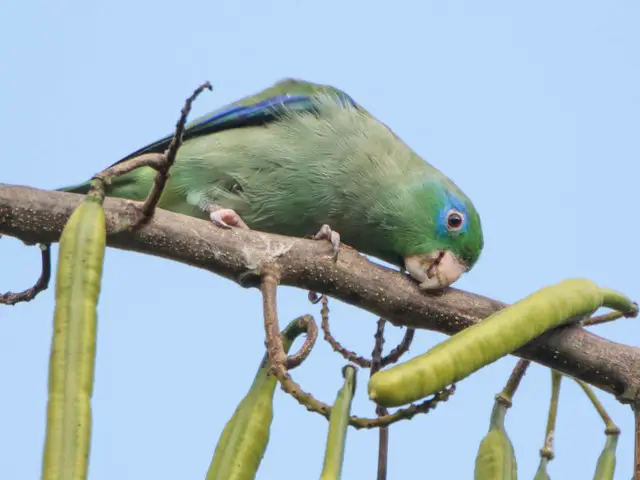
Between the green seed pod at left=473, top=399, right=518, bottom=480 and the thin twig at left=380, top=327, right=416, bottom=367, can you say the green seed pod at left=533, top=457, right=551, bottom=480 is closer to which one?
the green seed pod at left=473, top=399, right=518, bottom=480

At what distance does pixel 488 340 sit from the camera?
3.03 m

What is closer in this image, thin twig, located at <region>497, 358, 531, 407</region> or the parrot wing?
thin twig, located at <region>497, 358, 531, 407</region>

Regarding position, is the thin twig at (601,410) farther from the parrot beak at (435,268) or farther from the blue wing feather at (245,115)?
the blue wing feather at (245,115)

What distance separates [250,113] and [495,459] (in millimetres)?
3127

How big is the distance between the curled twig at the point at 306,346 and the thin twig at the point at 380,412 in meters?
0.28

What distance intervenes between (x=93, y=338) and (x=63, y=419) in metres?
0.24

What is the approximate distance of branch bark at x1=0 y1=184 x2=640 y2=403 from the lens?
140 inches

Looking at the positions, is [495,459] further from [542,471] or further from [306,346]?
[306,346]

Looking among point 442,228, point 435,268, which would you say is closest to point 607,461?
point 435,268

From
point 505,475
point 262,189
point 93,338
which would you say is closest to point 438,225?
point 262,189

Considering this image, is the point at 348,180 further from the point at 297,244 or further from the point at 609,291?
the point at 609,291

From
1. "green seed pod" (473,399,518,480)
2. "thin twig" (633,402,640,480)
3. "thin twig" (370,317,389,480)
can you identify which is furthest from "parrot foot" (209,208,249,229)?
"thin twig" (633,402,640,480)

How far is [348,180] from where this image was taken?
18.1 feet

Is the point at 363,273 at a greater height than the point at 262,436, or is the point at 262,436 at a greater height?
the point at 363,273
